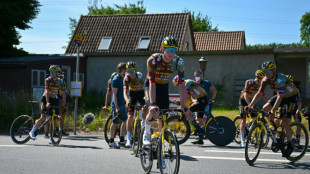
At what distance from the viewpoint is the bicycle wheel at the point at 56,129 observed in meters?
11.0

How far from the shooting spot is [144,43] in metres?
34.6

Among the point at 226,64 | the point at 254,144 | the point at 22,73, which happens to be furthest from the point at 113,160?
the point at 226,64

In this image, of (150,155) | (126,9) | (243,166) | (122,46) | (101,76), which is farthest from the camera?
(126,9)

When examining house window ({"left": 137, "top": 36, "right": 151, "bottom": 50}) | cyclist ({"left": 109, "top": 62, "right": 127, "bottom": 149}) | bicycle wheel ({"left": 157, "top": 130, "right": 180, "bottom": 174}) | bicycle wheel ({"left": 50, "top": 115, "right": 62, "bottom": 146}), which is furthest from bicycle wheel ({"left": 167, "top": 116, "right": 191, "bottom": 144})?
house window ({"left": 137, "top": 36, "right": 151, "bottom": 50})

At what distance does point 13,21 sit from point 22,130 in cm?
2183

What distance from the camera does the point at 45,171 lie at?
7.55m

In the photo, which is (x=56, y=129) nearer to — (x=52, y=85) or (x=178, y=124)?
(x=52, y=85)

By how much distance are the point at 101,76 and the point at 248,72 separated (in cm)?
954

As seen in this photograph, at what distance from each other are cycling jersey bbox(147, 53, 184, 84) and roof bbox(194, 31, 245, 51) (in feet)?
127

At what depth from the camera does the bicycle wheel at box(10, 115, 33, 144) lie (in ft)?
37.2

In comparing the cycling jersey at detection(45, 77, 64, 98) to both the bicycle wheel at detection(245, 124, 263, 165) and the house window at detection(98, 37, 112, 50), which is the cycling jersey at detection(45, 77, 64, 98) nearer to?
the bicycle wheel at detection(245, 124, 263, 165)

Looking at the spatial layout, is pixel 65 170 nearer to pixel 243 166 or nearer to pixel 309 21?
pixel 243 166

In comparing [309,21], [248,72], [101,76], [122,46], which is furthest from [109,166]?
[309,21]

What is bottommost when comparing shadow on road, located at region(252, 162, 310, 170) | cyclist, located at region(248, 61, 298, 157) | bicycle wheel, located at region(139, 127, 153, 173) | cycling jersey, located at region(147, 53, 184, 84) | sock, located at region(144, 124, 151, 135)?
shadow on road, located at region(252, 162, 310, 170)
